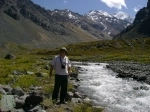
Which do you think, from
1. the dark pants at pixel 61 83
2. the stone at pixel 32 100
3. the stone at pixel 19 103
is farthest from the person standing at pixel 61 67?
the stone at pixel 19 103

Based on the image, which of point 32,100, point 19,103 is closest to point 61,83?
point 32,100

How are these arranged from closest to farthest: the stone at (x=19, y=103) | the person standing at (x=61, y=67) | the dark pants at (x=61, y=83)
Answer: the stone at (x=19, y=103), the person standing at (x=61, y=67), the dark pants at (x=61, y=83)

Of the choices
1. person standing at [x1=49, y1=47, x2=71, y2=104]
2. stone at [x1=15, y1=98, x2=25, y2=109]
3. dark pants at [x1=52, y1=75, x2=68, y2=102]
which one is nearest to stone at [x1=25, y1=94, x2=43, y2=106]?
stone at [x1=15, y1=98, x2=25, y2=109]

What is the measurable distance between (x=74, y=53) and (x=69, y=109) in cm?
11388

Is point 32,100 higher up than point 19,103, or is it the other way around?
point 32,100

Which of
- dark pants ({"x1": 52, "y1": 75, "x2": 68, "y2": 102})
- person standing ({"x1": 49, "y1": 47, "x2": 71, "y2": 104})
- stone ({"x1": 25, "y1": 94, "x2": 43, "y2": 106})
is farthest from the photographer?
dark pants ({"x1": 52, "y1": 75, "x2": 68, "y2": 102})

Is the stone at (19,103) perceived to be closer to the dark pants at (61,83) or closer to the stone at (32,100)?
the stone at (32,100)

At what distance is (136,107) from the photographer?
68.8ft

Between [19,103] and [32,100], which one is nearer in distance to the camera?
[19,103]

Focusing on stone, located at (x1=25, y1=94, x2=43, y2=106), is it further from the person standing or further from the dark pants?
the dark pants

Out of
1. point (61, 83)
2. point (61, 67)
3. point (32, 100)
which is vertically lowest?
point (32, 100)

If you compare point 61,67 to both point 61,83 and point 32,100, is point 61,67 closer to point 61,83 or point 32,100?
point 61,83

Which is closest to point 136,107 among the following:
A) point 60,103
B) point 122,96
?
point 122,96

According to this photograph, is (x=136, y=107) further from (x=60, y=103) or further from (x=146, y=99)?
(x=60, y=103)
